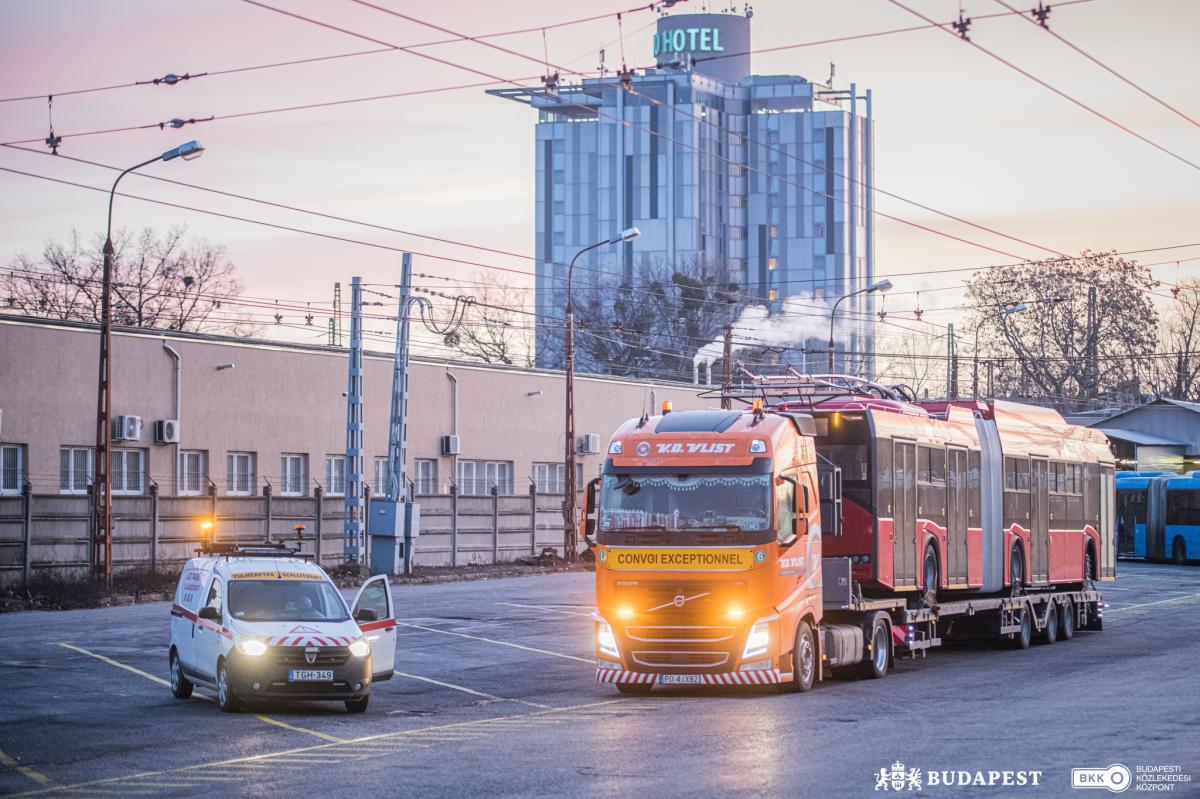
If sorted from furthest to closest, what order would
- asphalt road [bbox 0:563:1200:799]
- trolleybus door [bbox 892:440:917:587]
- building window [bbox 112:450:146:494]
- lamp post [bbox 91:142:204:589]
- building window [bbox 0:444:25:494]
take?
building window [bbox 112:450:146:494] < building window [bbox 0:444:25:494] < lamp post [bbox 91:142:204:589] < trolleybus door [bbox 892:440:917:587] < asphalt road [bbox 0:563:1200:799]

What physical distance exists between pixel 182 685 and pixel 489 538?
30584mm

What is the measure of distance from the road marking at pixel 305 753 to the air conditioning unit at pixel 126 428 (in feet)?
83.8

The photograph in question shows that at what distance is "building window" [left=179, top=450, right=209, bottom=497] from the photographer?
151 feet

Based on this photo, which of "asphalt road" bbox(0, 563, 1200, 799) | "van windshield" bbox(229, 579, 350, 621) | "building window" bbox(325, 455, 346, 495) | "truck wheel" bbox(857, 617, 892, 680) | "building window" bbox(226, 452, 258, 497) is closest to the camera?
"asphalt road" bbox(0, 563, 1200, 799)

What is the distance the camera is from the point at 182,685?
2158 cm

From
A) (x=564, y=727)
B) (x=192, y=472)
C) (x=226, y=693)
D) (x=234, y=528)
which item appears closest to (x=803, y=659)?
(x=564, y=727)

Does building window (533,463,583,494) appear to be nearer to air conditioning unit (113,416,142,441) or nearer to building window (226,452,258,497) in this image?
building window (226,452,258,497)

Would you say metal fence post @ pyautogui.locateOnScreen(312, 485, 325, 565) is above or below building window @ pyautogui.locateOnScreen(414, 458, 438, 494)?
below

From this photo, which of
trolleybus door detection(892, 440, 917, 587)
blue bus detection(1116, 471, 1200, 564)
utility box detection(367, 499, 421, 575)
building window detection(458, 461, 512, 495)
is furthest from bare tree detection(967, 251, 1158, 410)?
trolleybus door detection(892, 440, 917, 587)

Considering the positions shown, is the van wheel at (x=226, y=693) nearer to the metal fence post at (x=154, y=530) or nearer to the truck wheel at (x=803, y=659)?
the truck wheel at (x=803, y=659)

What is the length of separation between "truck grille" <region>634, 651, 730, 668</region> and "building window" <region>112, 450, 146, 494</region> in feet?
86.3

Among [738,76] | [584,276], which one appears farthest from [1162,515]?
[738,76]

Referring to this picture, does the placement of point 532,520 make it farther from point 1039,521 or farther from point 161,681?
point 161,681

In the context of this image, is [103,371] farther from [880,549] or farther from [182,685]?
[880,549]
